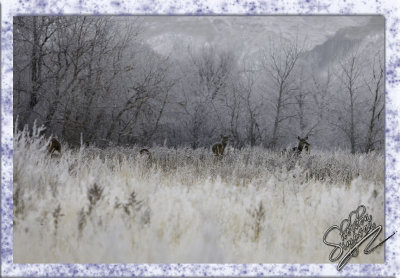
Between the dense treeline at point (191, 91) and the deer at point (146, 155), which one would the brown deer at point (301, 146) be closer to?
the dense treeline at point (191, 91)

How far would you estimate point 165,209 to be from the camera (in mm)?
3572

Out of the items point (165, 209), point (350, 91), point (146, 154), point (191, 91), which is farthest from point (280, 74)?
point (165, 209)

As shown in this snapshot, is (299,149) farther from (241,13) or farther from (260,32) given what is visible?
(241,13)

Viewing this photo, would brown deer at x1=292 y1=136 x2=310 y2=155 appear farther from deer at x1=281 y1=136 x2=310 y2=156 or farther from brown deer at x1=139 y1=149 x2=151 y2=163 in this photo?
brown deer at x1=139 y1=149 x2=151 y2=163

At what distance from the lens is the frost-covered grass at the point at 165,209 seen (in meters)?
3.39

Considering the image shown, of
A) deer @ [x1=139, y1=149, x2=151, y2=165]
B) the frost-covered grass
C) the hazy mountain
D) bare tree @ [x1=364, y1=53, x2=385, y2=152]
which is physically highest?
the hazy mountain

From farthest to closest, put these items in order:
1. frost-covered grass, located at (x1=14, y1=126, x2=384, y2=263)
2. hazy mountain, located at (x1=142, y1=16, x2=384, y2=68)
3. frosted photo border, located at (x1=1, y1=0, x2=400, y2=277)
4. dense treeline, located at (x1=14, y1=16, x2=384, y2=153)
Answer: dense treeline, located at (x1=14, y1=16, x2=384, y2=153)
hazy mountain, located at (x1=142, y1=16, x2=384, y2=68)
frosted photo border, located at (x1=1, y1=0, x2=400, y2=277)
frost-covered grass, located at (x1=14, y1=126, x2=384, y2=263)

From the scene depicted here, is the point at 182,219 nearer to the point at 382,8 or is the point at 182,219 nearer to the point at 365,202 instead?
the point at 365,202

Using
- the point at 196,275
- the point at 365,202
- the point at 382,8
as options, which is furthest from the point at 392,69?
the point at 196,275

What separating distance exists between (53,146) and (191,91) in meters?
1.57

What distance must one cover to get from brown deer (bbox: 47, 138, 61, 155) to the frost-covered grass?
0.24 ft

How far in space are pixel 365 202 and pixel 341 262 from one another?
0.65 m

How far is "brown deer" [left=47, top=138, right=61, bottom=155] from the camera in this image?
4.02 m

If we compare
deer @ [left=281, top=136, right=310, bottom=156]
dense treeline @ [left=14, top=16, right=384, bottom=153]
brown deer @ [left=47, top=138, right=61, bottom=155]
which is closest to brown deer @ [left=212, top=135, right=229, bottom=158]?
dense treeline @ [left=14, top=16, right=384, bottom=153]
